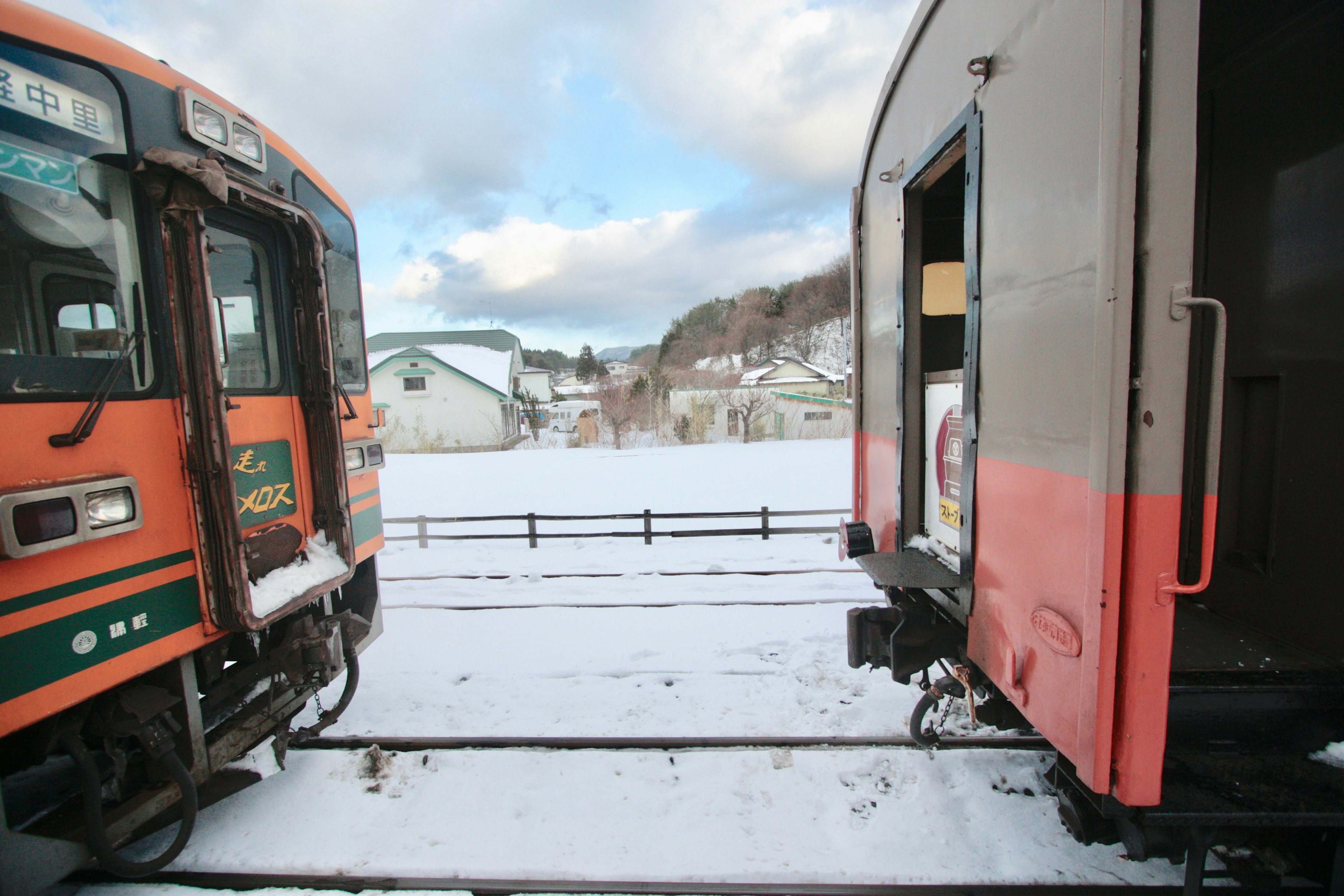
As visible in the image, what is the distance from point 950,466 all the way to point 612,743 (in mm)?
2679

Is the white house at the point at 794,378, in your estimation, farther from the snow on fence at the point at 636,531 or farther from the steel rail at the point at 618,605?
the steel rail at the point at 618,605

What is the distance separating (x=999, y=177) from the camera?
2.16 metres

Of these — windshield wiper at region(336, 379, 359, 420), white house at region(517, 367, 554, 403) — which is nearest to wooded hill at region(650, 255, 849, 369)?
white house at region(517, 367, 554, 403)

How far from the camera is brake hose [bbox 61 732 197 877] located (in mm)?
2102

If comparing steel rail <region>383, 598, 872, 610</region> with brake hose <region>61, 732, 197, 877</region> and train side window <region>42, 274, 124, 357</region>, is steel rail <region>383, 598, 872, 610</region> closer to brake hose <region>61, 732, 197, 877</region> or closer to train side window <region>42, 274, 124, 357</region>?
brake hose <region>61, 732, 197, 877</region>

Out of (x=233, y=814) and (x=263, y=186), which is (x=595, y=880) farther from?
(x=263, y=186)

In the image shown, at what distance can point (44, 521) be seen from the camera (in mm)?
1919

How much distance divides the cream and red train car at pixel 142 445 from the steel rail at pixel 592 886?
1.25 ft

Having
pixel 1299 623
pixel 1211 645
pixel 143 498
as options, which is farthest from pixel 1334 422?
pixel 143 498

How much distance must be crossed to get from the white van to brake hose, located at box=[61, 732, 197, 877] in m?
25.7

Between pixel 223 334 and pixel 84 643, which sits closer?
pixel 84 643

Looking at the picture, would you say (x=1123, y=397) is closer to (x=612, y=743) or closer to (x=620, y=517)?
(x=612, y=743)

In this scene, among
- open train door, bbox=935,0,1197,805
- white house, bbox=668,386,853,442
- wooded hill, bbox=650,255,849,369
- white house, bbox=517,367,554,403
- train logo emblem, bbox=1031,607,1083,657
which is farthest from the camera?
white house, bbox=517,367,554,403

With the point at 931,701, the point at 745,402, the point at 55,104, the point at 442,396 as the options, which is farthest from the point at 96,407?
the point at 442,396
